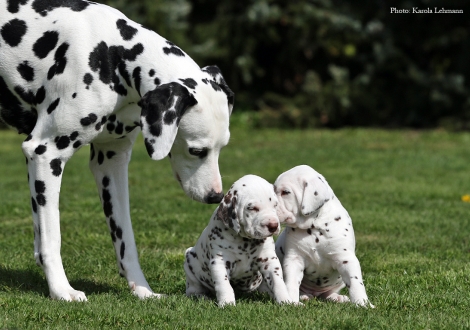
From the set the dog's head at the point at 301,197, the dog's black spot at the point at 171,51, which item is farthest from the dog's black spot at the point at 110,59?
the dog's head at the point at 301,197

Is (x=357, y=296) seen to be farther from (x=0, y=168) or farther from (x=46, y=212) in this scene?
(x=0, y=168)

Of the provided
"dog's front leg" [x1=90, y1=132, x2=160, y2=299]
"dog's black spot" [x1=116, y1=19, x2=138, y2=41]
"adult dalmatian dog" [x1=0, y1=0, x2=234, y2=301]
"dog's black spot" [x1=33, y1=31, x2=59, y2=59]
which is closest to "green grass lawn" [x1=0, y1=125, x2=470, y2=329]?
"dog's front leg" [x1=90, y1=132, x2=160, y2=299]

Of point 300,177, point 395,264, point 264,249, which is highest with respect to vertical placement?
point 300,177

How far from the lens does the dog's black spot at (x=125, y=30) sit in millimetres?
5203

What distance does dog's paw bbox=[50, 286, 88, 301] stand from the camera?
5.12m

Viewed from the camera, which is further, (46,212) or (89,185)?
(89,185)

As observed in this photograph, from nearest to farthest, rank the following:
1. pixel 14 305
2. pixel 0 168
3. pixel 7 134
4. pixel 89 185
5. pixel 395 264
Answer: pixel 14 305 → pixel 395 264 → pixel 89 185 → pixel 0 168 → pixel 7 134

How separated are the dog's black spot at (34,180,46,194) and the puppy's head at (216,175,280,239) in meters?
1.18

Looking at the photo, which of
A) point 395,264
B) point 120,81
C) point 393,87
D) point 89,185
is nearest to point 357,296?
point 395,264

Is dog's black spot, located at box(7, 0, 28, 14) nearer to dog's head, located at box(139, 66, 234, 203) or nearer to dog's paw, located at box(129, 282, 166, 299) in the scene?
dog's head, located at box(139, 66, 234, 203)

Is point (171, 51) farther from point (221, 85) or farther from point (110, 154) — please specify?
point (110, 154)

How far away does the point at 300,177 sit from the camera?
520 centimetres

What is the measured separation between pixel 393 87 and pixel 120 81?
14844mm

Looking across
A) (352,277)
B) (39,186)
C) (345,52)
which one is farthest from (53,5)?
(345,52)
